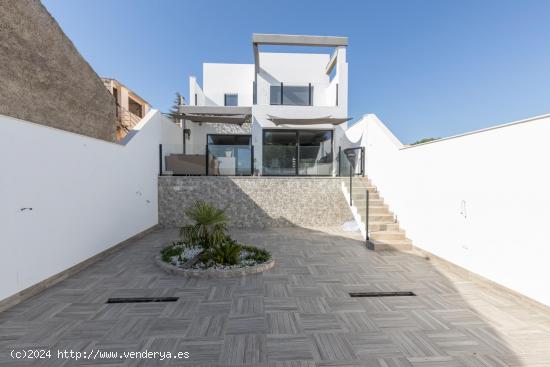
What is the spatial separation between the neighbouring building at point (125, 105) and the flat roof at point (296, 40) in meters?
7.79

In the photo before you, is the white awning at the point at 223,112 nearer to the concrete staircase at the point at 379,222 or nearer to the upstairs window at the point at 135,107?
the concrete staircase at the point at 379,222

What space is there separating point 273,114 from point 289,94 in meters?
2.51

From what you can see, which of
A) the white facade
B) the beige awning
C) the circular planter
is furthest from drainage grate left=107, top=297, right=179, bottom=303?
the beige awning

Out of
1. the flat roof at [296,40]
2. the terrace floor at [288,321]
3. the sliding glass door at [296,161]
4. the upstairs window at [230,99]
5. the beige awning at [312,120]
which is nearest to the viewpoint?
the terrace floor at [288,321]

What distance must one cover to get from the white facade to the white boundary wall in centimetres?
337

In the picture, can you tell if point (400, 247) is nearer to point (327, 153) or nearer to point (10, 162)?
point (327, 153)

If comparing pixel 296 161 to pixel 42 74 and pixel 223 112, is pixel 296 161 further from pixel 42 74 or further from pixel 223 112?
pixel 42 74

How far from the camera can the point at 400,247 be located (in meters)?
5.75

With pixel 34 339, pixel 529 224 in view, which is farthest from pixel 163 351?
pixel 529 224

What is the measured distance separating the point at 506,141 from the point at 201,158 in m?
7.83

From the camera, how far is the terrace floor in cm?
229

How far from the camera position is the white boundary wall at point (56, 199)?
310 centimetres

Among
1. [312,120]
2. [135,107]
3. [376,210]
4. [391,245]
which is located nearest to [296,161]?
[312,120]

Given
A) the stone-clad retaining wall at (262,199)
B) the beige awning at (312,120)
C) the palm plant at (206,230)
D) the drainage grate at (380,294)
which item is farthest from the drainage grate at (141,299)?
the beige awning at (312,120)
